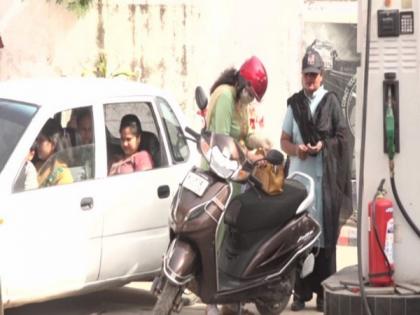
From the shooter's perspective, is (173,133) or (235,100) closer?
(235,100)

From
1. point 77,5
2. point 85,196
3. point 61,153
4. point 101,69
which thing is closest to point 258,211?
point 85,196

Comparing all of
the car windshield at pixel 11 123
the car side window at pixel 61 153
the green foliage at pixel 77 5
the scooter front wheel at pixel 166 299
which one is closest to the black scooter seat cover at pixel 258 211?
the scooter front wheel at pixel 166 299

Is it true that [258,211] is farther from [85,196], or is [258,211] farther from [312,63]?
[312,63]

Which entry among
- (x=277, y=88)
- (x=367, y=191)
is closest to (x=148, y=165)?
(x=367, y=191)

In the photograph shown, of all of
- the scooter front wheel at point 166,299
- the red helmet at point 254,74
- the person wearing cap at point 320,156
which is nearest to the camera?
the scooter front wheel at point 166,299

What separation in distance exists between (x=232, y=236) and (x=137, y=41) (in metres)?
4.80

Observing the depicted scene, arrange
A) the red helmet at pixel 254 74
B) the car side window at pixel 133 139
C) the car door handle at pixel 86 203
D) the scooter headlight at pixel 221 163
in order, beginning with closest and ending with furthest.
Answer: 1. the scooter headlight at pixel 221 163
2. the car door handle at pixel 86 203
3. the red helmet at pixel 254 74
4. the car side window at pixel 133 139

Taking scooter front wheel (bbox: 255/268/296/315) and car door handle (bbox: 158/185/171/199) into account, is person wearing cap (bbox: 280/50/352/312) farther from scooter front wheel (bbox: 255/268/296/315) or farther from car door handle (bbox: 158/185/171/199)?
car door handle (bbox: 158/185/171/199)

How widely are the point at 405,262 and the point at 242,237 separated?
3.91ft

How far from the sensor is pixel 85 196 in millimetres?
7367

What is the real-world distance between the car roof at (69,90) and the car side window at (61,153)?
114mm

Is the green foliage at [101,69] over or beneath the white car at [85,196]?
over

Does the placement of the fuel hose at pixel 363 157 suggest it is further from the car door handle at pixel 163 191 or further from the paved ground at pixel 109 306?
the car door handle at pixel 163 191

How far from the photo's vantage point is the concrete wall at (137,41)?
11539mm
